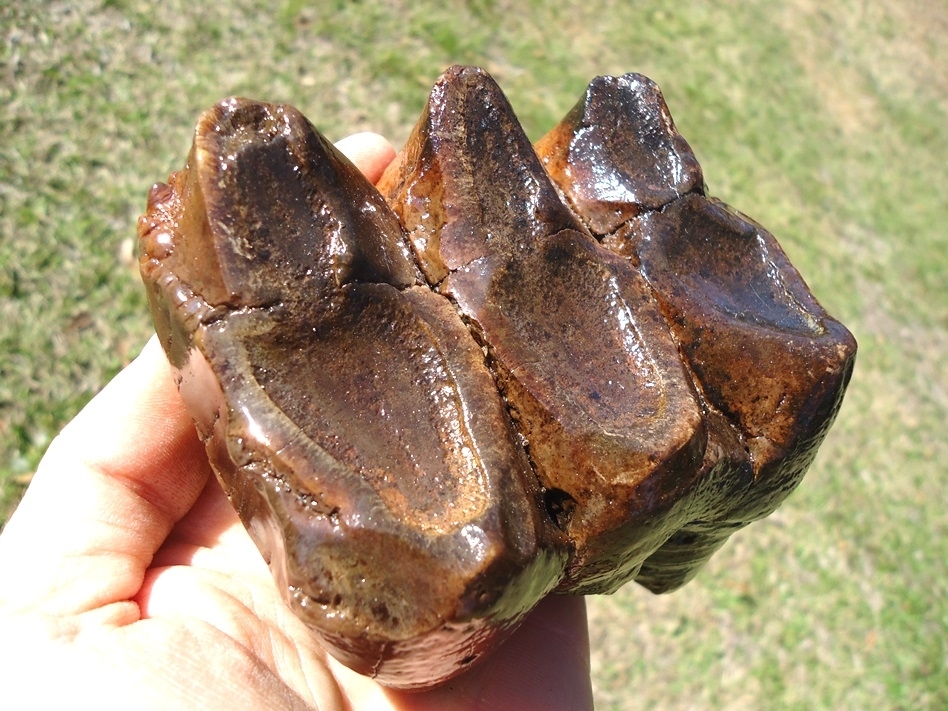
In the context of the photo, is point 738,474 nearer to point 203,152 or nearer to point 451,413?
point 451,413

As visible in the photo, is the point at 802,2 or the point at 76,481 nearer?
the point at 76,481

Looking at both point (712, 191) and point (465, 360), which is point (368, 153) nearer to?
point (465, 360)

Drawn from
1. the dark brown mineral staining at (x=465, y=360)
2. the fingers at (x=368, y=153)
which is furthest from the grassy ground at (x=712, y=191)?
the dark brown mineral staining at (x=465, y=360)

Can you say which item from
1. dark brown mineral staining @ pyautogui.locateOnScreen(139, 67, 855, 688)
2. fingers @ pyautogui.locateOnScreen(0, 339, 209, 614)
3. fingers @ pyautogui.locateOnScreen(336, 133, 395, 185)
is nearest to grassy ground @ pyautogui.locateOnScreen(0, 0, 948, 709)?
fingers @ pyautogui.locateOnScreen(0, 339, 209, 614)

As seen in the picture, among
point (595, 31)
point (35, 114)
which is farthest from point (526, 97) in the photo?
point (35, 114)

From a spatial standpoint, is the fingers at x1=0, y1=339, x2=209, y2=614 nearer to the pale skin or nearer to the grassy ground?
the pale skin

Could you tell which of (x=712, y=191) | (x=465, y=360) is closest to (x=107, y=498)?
(x=465, y=360)
